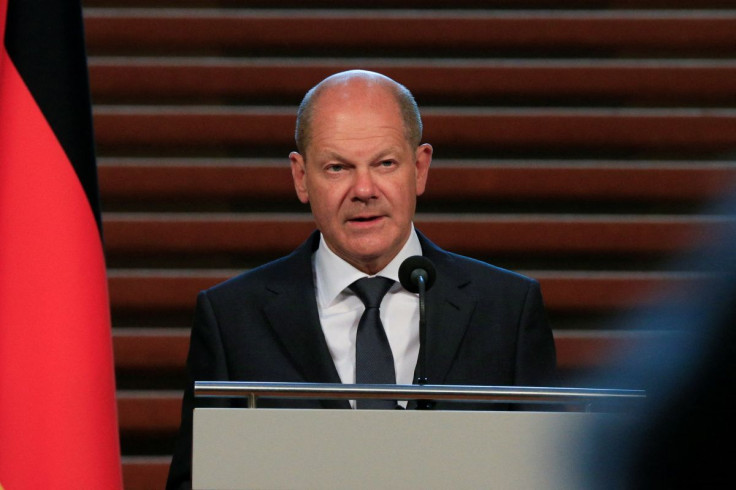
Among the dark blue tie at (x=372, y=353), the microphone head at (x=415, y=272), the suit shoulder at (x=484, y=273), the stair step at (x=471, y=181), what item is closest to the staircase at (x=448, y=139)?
the stair step at (x=471, y=181)

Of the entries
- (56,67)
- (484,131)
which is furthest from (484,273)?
(484,131)

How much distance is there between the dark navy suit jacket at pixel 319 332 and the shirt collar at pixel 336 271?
2cm

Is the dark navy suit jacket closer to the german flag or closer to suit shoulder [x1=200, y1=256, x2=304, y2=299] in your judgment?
suit shoulder [x1=200, y1=256, x2=304, y2=299]

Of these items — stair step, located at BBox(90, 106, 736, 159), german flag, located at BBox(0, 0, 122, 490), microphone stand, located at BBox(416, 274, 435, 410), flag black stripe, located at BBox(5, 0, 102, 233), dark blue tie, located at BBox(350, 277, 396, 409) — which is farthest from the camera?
stair step, located at BBox(90, 106, 736, 159)

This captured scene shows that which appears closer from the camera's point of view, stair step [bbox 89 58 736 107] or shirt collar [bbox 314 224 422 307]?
shirt collar [bbox 314 224 422 307]

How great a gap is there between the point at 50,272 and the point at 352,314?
2.06 ft

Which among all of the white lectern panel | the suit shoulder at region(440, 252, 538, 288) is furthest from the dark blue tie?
the white lectern panel

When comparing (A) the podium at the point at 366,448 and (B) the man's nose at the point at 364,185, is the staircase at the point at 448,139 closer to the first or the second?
(B) the man's nose at the point at 364,185

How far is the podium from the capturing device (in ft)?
3.52

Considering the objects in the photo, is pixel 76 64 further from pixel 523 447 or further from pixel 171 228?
pixel 523 447

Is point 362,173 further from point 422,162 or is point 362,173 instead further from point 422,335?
point 422,335

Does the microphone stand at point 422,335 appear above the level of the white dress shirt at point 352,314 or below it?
above

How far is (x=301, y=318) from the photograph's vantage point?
5.98ft

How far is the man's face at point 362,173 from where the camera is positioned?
1813 millimetres
